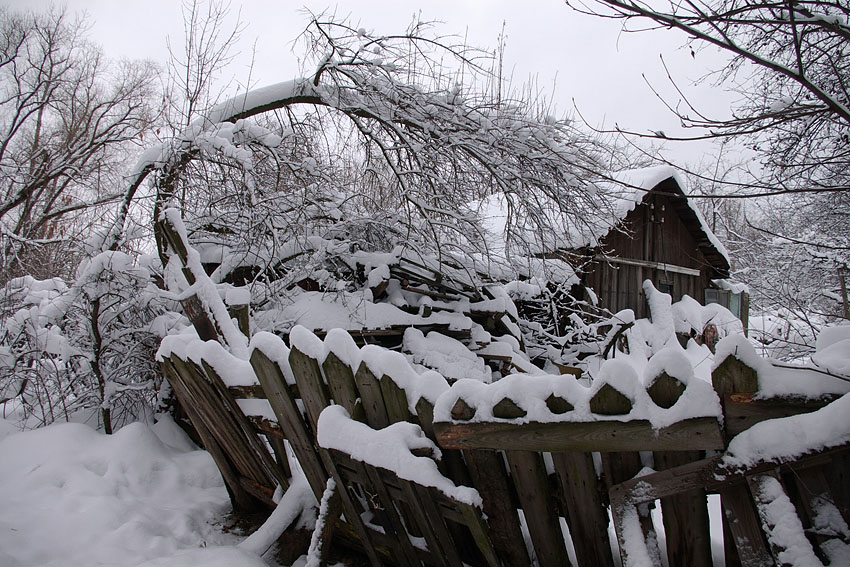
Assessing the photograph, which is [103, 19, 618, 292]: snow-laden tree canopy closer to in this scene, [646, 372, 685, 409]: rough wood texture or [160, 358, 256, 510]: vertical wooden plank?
[160, 358, 256, 510]: vertical wooden plank

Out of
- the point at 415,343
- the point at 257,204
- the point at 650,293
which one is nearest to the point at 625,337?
the point at 650,293

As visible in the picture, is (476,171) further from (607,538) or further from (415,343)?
(607,538)

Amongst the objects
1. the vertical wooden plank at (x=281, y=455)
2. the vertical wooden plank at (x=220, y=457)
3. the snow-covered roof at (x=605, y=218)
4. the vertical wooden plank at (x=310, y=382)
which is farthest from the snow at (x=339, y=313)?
the vertical wooden plank at (x=310, y=382)

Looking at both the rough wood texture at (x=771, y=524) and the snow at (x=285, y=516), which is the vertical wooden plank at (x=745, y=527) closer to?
the rough wood texture at (x=771, y=524)

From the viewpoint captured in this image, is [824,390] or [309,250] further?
[309,250]

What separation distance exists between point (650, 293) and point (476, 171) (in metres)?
3.01

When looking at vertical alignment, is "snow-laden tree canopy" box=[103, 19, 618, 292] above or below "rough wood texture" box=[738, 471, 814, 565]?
above

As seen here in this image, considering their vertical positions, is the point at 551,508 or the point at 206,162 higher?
the point at 206,162

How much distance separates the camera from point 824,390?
1256 millimetres

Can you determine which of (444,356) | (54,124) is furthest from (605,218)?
(54,124)

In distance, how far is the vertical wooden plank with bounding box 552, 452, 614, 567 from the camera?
160 cm

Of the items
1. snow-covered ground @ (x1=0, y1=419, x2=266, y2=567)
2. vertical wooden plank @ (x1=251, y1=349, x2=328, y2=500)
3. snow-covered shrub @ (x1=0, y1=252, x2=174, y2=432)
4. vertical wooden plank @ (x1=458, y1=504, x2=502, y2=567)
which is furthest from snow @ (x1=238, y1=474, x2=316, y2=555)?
snow-covered shrub @ (x1=0, y1=252, x2=174, y2=432)

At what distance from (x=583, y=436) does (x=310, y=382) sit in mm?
1239

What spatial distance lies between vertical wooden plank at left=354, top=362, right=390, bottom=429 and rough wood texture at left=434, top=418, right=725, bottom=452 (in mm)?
329
